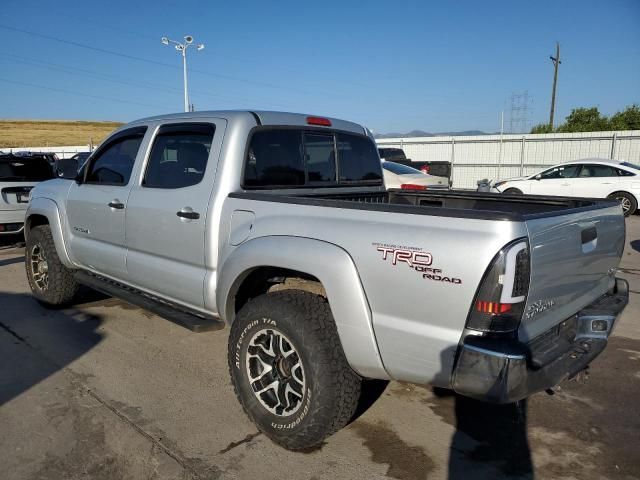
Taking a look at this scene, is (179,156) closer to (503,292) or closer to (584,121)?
(503,292)

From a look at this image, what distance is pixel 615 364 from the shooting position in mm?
4215

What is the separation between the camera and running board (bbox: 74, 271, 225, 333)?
11.3ft

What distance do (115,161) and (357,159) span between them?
2.16 m

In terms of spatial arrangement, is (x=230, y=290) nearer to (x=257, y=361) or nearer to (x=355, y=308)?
(x=257, y=361)

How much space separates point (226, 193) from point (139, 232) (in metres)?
1.06

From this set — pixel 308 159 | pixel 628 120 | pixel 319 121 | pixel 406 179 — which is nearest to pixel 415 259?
pixel 308 159

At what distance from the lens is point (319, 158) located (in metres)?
4.14

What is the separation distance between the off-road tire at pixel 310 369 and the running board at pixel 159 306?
507 mm

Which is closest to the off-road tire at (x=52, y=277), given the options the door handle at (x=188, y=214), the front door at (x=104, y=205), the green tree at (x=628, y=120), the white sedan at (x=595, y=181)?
the front door at (x=104, y=205)

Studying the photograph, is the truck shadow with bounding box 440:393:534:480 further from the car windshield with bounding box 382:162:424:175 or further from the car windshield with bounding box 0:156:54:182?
the car windshield with bounding box 0:156:54:182

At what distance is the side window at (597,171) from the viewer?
14.3 metres

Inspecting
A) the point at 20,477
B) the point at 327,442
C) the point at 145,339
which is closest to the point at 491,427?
the point at 327,442

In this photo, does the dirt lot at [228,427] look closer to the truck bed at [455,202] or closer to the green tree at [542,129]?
the truck bed at [455,202]

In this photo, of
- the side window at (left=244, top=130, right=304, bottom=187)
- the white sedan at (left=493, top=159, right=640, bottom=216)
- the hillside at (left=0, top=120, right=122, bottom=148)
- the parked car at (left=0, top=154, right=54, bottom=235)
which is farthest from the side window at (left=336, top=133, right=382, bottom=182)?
the hillside at (left=0, top=120, right=122, bottom=148)
